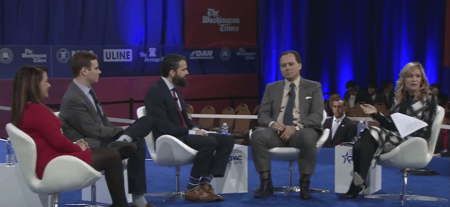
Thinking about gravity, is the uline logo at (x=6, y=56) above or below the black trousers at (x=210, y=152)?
above

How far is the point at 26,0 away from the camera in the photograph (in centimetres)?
1170

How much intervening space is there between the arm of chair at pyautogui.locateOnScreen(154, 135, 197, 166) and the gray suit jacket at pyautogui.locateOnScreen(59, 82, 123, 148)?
486 mm

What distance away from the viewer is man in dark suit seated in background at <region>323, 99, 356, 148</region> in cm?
696

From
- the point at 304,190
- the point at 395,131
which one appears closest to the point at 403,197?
the point at 395,131

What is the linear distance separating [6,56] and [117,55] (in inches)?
76.7

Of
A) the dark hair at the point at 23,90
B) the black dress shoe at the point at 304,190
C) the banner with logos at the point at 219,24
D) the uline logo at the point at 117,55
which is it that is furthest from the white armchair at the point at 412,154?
the banner with logos at the point at 219,24

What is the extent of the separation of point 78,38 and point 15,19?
1067mm

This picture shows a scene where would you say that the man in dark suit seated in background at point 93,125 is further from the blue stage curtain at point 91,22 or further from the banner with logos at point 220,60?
the banner with logos at point 220,60

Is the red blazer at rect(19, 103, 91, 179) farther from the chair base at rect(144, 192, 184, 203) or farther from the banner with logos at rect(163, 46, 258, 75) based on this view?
the banner with logos at rect(163, 46, 258, 75)

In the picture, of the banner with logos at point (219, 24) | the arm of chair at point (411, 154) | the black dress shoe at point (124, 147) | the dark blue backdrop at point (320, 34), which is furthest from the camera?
the banner with logos at point (219, 24)

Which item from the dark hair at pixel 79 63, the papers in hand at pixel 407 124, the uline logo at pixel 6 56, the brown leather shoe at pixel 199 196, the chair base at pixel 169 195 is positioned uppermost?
the uline logo at pixel 6 56

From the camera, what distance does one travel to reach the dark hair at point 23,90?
432 centimetres

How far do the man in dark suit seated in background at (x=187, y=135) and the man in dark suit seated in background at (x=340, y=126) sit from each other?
173cm

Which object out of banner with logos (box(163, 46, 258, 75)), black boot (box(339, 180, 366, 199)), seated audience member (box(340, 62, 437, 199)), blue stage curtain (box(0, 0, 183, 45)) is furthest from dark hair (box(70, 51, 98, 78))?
banner with logos (box(163, 46, 258, 75))
